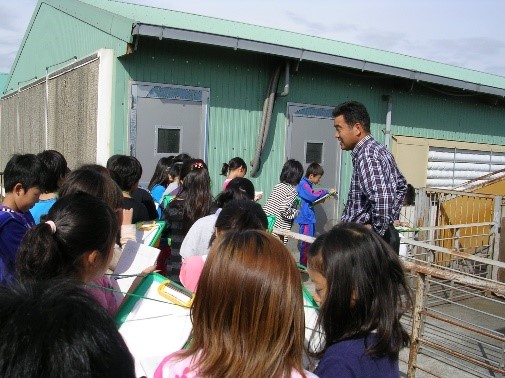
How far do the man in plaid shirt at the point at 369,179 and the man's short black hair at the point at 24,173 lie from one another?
216 centimetres

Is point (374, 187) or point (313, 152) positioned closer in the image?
point (374, 187)

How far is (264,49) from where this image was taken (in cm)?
740

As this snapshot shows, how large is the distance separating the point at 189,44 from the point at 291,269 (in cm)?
626

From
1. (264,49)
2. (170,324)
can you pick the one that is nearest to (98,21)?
(264,49)

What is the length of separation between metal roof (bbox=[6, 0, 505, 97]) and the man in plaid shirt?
3.60 m

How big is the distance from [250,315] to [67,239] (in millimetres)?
919

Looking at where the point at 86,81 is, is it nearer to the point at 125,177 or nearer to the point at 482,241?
the point at 125,177

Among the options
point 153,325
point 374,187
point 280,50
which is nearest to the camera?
point 153,325

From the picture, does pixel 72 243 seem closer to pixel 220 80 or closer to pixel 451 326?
pixel 451 326

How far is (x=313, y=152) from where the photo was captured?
8812 millimetres

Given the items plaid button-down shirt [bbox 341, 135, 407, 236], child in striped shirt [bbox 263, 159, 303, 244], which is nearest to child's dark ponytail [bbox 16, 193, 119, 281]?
plaid button-down shirt [bbox 341, 135, 407, 236]

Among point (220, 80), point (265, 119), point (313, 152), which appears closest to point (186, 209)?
point (220, 80)

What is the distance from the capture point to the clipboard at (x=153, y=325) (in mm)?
2160

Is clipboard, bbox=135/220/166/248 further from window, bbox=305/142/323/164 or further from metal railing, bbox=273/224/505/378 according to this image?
window, bbox=305/142/323/164
